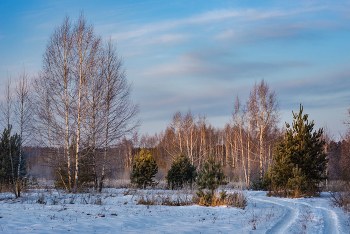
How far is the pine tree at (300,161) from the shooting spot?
55.8ft

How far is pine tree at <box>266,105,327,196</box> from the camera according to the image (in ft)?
55.8

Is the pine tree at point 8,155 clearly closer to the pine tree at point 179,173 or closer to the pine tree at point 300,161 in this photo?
the pine tree at point 179,173

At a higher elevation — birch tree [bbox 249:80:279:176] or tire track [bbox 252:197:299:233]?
birch tree [bbox 249:80:279:176]

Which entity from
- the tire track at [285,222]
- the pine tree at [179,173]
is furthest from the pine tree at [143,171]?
the tire track at [285,222]

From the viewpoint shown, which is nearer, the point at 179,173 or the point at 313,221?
the point at 313,221

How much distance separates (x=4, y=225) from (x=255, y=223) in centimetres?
740

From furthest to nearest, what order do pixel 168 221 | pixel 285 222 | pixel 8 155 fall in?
pixel 8 155 → pixel 168 221 → pixel 285 222

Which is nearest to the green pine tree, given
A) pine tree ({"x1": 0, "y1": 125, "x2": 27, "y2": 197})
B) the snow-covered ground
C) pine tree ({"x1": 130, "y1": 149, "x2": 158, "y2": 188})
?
the snow-covered ground

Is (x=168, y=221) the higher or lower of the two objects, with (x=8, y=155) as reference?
lower

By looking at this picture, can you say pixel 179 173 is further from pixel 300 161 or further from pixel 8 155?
pixel 8 155

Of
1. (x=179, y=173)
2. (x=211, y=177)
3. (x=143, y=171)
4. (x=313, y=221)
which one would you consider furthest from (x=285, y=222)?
(x=143, y=171)

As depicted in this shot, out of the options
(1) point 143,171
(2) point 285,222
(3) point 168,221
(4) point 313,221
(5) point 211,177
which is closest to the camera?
(4) point 313,221

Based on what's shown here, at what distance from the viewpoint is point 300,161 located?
58.7 feet

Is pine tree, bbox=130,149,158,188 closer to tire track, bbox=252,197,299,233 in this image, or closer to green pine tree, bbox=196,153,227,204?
green pine tree, bbox=196,153,227,204
